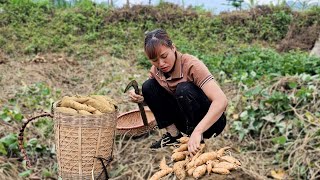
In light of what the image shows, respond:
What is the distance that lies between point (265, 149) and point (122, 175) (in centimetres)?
129

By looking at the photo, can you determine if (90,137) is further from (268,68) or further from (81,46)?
(81,46)

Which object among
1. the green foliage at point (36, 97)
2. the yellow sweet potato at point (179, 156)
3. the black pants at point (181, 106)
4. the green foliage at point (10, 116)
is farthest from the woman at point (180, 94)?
the green foliage at point (36, 97)

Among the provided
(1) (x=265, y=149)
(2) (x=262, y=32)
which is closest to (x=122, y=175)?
(1) (x=265, y=149)

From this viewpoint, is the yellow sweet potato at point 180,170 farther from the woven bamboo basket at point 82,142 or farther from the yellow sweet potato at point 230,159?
the woven bamboo basket at point 82,142

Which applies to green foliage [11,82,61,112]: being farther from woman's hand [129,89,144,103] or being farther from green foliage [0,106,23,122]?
woman's hand [129,89,144,103]

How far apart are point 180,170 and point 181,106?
2.01 ft

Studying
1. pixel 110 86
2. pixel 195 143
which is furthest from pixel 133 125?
pixel 110 86

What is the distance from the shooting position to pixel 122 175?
10.4ft

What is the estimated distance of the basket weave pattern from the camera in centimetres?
284

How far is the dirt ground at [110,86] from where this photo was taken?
3.26m

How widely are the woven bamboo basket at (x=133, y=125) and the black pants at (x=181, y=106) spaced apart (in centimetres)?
49

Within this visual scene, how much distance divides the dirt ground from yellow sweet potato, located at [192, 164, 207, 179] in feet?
0.12

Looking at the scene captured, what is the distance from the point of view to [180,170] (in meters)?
2.46

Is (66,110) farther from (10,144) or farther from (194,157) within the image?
(194,157)
